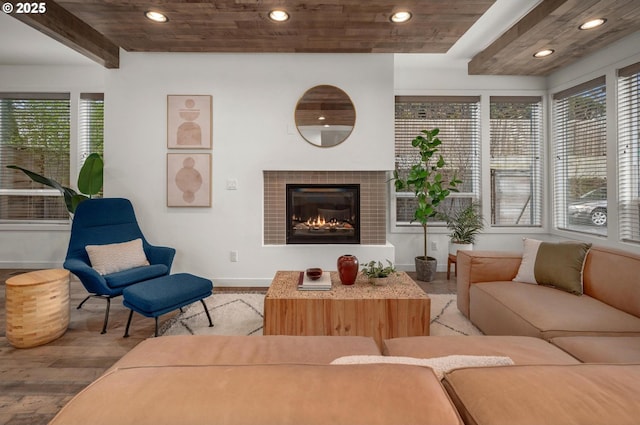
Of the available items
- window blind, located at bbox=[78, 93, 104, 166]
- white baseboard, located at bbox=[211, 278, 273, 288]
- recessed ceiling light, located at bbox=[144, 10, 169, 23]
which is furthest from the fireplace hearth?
window blind, located at bbox=[78, 93, 104, 166]

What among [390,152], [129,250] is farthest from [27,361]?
[390,152]

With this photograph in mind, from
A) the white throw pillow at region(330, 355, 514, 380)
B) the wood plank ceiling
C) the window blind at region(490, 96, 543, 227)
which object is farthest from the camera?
the window blind at region(490, 96, 543, 227)

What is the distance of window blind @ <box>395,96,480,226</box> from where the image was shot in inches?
174

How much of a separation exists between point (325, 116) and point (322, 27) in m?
0.94

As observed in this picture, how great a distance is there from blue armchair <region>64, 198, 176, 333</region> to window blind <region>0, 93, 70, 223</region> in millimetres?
1916

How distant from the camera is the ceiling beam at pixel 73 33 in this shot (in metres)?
2.76

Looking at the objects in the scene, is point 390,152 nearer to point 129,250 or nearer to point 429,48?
point 429,48

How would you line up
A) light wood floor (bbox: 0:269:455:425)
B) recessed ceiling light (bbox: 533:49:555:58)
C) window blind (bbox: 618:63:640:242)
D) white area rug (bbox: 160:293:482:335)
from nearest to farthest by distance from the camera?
light wood floor (bbox: 0:269:455:425)
white area rug (bbox: 160:293:482:335)
window blind (bbox: 618:63:640:242)
recessed ceiling light (bbox: 533:49:555:58)

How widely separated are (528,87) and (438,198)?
80.2 inches

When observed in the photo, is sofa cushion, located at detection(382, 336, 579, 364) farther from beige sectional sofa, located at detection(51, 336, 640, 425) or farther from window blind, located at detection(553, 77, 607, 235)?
window blind, located at detection(553, 77, 607, 235)

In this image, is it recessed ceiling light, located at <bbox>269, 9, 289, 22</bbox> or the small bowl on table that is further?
recessed ceiling light, located at <bbox>269, 9, 289, 22</bbox>

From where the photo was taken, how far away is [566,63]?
3887mm

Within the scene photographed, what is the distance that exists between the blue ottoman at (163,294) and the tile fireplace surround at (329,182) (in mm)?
1346

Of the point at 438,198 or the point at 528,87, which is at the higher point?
the point at 528,87
